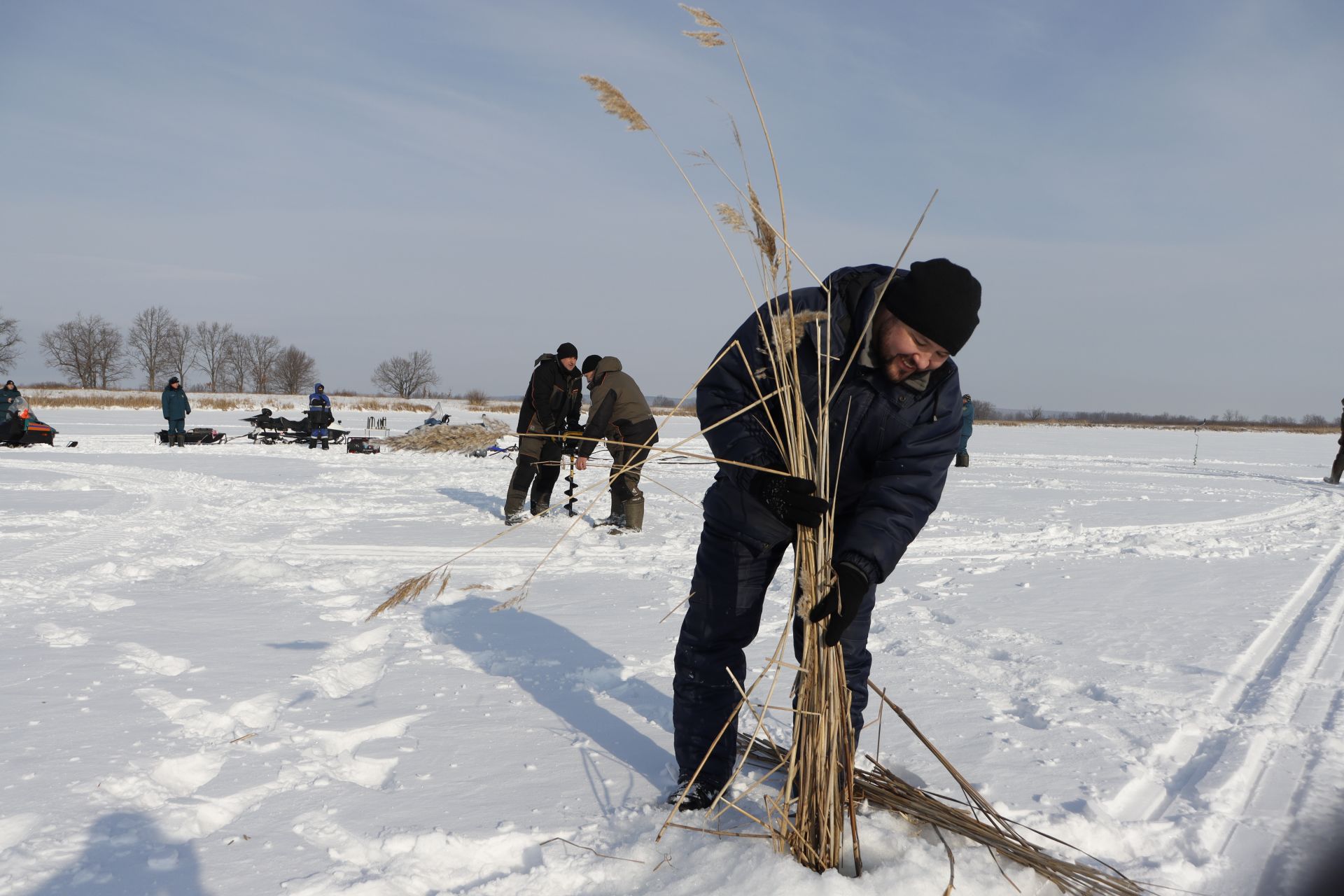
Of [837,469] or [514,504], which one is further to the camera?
[514,504]

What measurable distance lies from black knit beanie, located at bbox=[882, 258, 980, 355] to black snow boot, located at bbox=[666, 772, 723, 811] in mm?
1327

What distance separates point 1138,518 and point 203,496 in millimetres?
9873

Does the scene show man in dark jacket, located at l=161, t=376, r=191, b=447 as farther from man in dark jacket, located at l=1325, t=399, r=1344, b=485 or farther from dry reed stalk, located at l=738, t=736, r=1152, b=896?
man in dark jacket, located at l=1325, t=399, r=1344, b=485

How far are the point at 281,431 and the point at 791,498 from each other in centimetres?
1702

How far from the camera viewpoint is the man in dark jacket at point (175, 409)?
590 inches

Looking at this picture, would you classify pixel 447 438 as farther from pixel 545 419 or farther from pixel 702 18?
pixel 702 18

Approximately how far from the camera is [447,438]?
15.5 meters

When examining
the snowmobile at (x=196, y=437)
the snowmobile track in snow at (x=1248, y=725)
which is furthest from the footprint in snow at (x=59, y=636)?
the snowmobile at (x=196, y=437)

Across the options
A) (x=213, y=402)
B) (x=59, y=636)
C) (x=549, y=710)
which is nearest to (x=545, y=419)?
(x=59, y=636)

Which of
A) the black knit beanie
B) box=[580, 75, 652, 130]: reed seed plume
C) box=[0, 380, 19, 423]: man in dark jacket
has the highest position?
box=[580, 75, 652, 130]: reed seed plume

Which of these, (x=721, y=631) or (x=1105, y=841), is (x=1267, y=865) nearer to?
(x=1105, y=841)

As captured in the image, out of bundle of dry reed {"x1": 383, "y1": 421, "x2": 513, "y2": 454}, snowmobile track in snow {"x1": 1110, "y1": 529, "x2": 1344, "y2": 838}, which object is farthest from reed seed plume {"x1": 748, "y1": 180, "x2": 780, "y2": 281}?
bundle of dry reed {"x1": 383, "y1": 421, "x2": 513, "y2": 454}

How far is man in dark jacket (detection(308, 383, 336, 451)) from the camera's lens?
1524cm

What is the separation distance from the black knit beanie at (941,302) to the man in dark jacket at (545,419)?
4.98 metres
